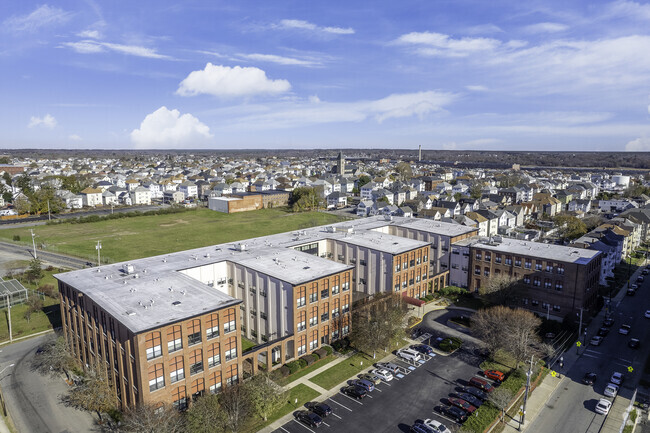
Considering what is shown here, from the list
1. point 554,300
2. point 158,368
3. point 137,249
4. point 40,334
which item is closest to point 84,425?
point 158,368

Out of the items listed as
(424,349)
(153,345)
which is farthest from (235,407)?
(424,349)

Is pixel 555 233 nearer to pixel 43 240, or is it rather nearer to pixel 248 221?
pixel 248 221

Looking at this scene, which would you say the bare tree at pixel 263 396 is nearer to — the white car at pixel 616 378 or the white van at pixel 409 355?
the white van at pixel 409 355

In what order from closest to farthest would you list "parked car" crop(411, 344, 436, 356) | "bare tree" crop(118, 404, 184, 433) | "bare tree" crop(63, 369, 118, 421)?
"bare tree" crop(118, 404, 184, 433) < "bare tree" crop(63, 369, 118, 421) < "parked car" crop(411, 344, 436, 356)

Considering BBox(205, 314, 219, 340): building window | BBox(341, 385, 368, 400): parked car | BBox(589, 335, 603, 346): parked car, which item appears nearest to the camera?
BBox(205, 314, 219, 340): building window

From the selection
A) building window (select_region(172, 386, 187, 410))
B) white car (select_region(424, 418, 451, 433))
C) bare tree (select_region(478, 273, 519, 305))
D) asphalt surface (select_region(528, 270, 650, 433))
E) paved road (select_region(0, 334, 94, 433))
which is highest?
bare tree (select_region(478, 273, 519, 305))

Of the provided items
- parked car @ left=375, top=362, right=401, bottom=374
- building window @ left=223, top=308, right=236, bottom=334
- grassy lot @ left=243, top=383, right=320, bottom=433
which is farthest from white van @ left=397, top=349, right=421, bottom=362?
building window @ left=223, top=308, right=236, bottom=334

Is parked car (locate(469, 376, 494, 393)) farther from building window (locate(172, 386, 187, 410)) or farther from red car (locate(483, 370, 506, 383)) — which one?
building window (locate(172, 386, 187, 410))
